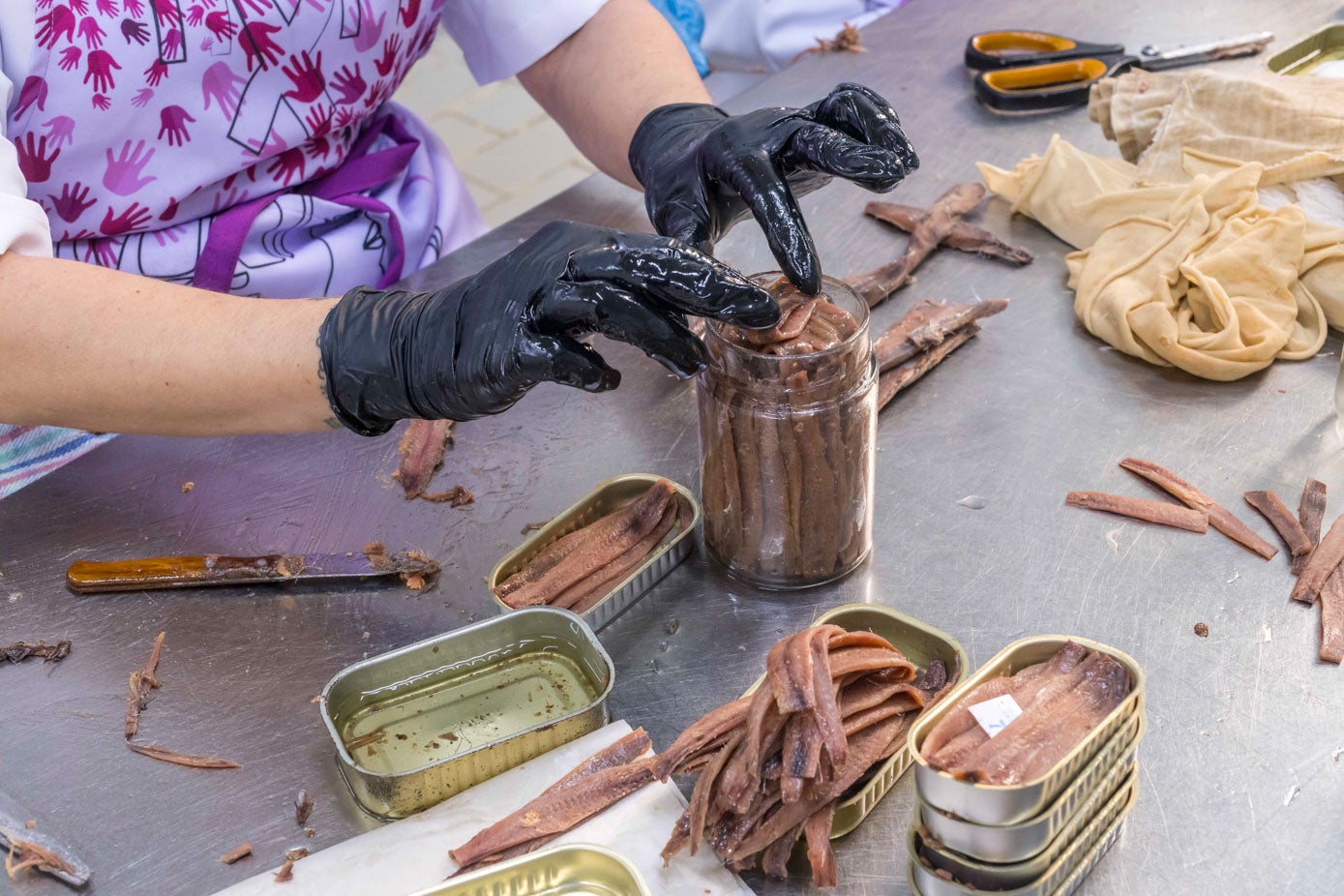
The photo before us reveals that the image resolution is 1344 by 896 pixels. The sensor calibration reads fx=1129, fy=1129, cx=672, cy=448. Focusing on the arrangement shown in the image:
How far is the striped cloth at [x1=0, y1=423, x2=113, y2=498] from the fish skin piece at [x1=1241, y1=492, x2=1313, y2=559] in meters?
1.82

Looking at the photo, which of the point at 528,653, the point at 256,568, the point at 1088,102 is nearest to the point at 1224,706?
the point at 528,653

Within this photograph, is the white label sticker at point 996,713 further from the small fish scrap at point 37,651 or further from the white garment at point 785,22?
the white garment at point 785,22

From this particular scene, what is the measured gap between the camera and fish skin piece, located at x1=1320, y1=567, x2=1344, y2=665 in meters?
1.39

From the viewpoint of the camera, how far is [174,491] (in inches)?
70.4

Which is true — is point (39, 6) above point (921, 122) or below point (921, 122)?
above

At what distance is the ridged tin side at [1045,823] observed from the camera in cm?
103

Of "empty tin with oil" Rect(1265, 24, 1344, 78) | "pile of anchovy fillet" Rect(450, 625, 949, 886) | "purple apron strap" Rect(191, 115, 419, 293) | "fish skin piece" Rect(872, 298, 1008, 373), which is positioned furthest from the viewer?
"empty tin with oil" Rect(1265, 24, 1344, 78)

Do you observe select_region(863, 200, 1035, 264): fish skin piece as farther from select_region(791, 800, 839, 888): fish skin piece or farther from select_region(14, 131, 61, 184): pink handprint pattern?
select_region(14, 131, 61, 184): pink handprint pattern

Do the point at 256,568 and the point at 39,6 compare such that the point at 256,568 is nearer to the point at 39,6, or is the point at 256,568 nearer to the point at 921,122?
the point at 39,6

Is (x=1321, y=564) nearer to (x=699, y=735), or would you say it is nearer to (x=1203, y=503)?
(x=1203, y=503)

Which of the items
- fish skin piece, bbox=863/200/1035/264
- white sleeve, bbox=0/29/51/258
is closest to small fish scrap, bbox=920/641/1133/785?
fish skin piece, bbox=863/200/1035/264

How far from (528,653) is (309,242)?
3.35ft

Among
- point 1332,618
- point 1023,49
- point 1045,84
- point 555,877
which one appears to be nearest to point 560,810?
point 555,877

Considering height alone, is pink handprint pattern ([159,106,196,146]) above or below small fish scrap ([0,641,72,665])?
above
